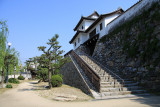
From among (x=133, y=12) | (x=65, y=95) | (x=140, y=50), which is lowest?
(x=65, y=95)

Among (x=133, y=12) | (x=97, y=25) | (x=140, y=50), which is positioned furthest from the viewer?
(x=97, y=25)

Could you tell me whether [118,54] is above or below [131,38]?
below

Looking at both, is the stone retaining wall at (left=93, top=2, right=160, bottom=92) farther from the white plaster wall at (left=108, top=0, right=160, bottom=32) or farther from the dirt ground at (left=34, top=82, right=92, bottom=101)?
the dirt ground at (left=34, top=82, right=92, bottom=101)

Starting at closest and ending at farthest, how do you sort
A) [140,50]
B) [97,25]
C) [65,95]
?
[65,95] → [140,50] → [97,25]

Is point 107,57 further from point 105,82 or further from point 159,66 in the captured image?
point 159,66

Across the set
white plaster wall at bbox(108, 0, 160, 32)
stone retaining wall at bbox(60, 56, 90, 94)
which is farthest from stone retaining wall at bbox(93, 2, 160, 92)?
stone retaining wall at bbox(60, 56, 90, 94)

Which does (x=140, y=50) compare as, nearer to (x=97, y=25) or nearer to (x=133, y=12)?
(x=133, y=12)

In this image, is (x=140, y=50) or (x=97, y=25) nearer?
(x=140, y=50)

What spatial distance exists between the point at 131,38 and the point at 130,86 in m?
4.53

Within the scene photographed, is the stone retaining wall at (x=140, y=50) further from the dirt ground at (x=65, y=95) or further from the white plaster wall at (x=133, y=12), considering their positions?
the dirt ground at (x=65, y=95)

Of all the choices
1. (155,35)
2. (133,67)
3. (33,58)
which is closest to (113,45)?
(133,67)

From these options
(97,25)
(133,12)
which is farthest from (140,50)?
(97,25)

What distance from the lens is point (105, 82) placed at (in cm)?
843

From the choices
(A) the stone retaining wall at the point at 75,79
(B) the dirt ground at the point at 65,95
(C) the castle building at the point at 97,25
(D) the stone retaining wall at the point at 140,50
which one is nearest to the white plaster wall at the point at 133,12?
(D) the stone retaining wall at the point at 140,50
